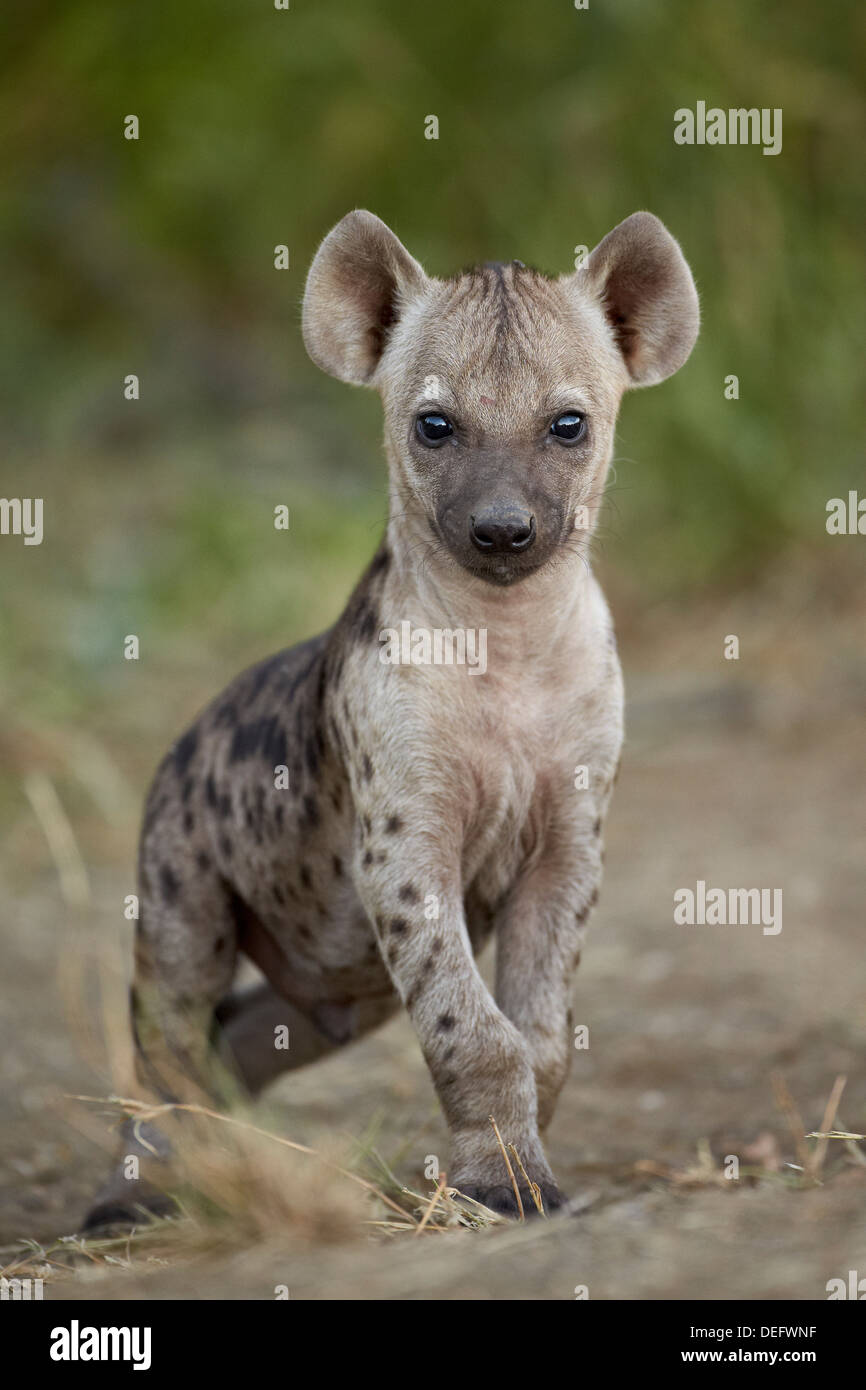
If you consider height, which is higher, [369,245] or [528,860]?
[369,245]

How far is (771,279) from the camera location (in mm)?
10070

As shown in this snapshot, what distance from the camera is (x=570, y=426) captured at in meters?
4.32

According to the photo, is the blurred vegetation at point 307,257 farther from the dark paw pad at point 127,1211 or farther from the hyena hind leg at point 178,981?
the dark paw pad at point 127,1211

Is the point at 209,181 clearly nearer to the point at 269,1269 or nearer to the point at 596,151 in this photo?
the point at 596,151

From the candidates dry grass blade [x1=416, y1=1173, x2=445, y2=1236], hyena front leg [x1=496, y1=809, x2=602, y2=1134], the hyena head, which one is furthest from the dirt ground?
the hyena head

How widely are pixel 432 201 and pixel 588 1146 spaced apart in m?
8.33

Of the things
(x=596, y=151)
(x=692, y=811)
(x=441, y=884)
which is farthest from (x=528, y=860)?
(x=596, y=151)

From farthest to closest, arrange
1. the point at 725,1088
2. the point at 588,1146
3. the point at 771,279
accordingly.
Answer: the point at 771,279 → the point at 725,1088 → the point at 588,1146

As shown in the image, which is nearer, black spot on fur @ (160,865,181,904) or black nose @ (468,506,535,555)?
black nose @ (468,506,535,555)

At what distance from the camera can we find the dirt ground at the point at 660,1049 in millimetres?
3416

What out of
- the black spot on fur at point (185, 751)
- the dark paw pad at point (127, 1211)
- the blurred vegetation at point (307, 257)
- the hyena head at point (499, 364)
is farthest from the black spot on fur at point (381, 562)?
the blurred vegetation at point (307, 257)

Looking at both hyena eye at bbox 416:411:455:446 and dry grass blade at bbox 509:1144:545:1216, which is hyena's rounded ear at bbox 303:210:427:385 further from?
dry grass blade at bbox 509:1144:545:1216

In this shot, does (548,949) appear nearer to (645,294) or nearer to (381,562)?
(381,562)

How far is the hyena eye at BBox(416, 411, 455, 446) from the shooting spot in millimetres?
4285
